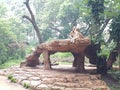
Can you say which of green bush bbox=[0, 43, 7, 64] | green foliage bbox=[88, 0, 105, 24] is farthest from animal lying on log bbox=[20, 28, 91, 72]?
green bush bbox=[0, 43, 7, 64]

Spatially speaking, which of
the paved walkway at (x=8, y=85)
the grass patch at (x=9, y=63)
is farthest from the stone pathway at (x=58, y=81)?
the grass patch at (x=9, y=63)

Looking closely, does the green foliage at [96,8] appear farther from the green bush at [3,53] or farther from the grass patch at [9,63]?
the green bush at [3,53]

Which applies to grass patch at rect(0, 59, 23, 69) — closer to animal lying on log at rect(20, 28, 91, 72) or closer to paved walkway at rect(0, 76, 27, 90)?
animal lying on log at rect(20, 28, 91, 72)

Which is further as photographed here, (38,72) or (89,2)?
(89,2)

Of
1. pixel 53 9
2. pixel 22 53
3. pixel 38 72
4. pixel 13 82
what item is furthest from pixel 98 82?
pixel 53 9

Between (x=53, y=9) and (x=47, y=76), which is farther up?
(x=53, y=9)

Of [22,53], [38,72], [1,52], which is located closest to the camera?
[38,72]

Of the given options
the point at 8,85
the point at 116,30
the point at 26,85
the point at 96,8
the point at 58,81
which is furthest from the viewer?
the point at 96,8

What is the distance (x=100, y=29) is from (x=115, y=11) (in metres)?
2.51

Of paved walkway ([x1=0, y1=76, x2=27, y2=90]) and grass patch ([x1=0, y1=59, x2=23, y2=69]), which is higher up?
paved walkway ([x1=0, y1=76, x2=27, y2=90])

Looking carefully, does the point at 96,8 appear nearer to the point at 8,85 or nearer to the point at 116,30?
the point at 116,30

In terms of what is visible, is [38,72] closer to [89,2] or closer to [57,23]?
[89,2]

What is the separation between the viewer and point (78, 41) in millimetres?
11492

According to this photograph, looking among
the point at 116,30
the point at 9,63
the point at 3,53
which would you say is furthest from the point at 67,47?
the point at 3,53
